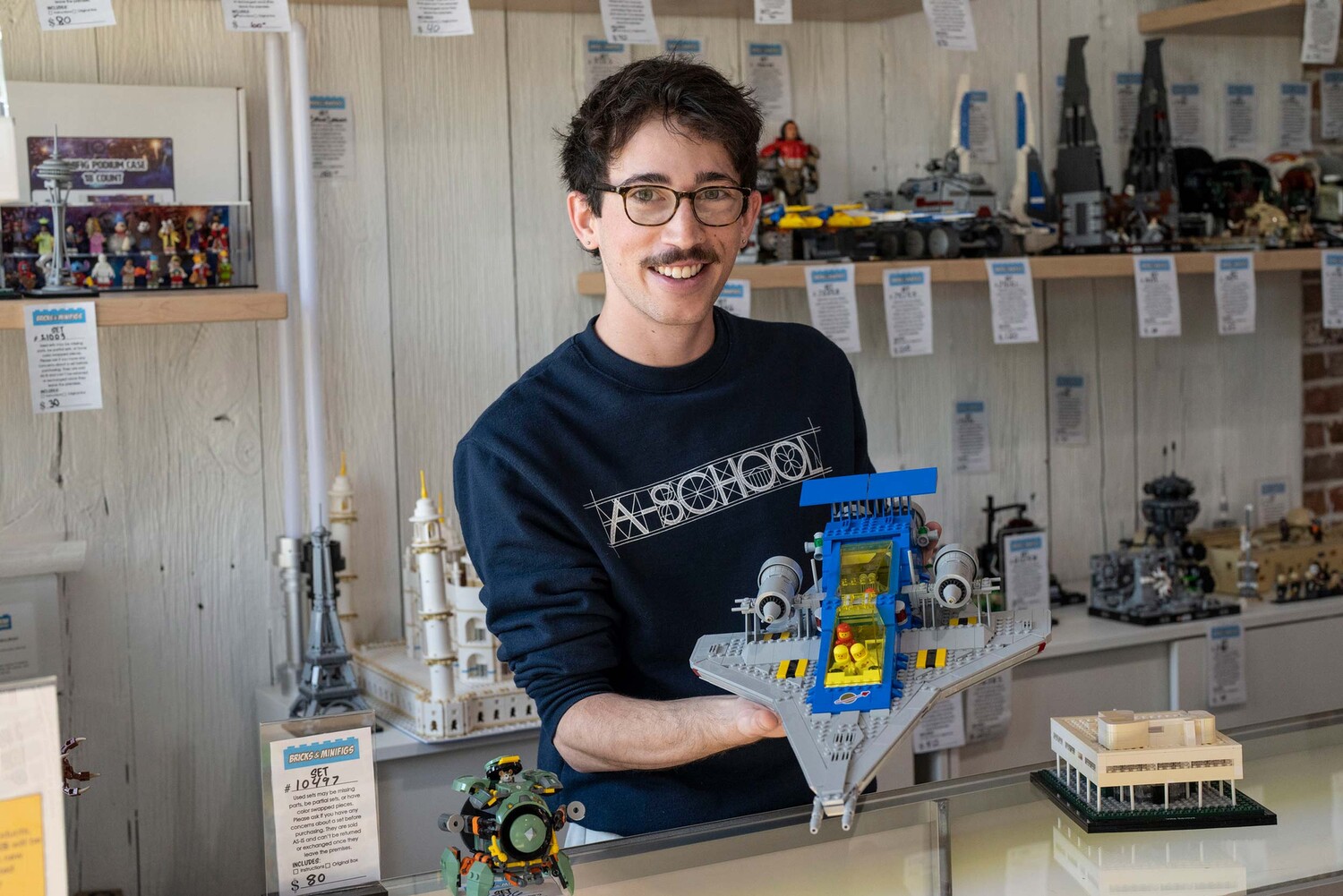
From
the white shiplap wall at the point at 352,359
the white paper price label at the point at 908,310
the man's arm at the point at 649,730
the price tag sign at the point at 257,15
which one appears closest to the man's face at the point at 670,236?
the man's arm at the point at 649,730

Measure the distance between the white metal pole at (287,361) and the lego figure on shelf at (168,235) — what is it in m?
0.15

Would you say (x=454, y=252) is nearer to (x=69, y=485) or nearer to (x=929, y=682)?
(x=69, y=485)

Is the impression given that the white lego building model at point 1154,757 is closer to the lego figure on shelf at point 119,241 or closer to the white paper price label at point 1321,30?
the lego figure on shelf at point 119,241

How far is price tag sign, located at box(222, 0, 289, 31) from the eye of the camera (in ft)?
6.09

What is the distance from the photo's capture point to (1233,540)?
2.85m

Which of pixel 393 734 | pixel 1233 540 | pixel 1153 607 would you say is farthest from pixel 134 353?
pixel 1233 540

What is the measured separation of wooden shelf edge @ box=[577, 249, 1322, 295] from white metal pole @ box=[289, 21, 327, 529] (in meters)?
0.43

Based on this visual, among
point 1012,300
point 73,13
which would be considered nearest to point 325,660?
point 73,13

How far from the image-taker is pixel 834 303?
2.38 m

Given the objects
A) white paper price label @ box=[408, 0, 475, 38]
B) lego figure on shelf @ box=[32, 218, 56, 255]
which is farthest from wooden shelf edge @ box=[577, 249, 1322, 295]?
lego figure on shelf @ box=[32, 218, 56, 255]

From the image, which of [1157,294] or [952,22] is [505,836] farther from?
[1157,294]

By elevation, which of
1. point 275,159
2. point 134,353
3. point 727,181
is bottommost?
point 134,353

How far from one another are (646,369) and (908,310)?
1.06 m

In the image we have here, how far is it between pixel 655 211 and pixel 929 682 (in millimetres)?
575
